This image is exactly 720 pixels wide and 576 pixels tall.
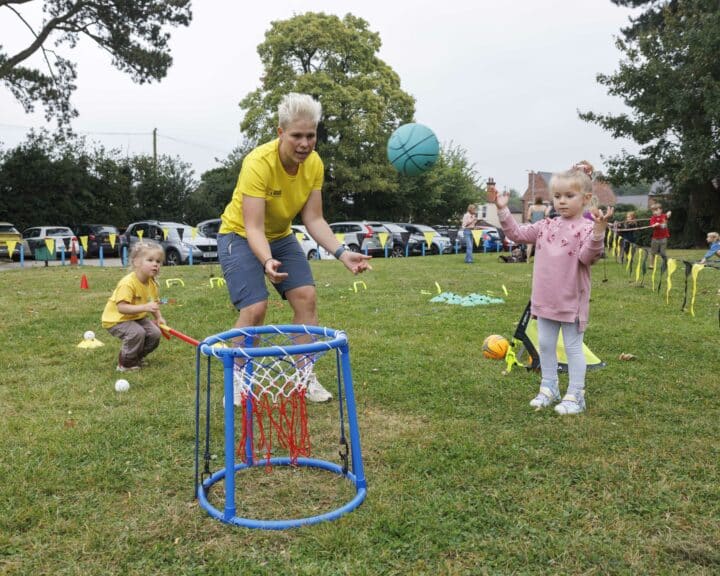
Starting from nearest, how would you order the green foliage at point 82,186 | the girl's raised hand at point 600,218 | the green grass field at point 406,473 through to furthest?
the green grass field at point 406,473, the girl's raised hand at point 600,218, the green foliage at point 82,186

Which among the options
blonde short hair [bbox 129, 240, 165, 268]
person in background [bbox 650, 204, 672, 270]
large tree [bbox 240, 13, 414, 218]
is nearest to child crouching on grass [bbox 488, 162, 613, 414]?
blonde short hair [bbox 129, 240, 165, 268]

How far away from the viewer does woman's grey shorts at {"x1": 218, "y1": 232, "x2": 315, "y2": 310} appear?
3857 mm

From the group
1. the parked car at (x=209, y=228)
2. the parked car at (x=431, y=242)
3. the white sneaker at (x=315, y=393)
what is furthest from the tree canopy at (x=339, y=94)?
the white sneaker at (x=315, y=393)

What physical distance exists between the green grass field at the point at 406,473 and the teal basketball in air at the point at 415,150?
13.0 ft

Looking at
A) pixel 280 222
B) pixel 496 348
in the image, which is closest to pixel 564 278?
pixel 496 348

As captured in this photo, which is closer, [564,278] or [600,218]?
[600,218]

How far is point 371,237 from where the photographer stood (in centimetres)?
2239

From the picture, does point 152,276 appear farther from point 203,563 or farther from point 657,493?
point 657,493

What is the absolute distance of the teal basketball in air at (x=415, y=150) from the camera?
9.12 metres

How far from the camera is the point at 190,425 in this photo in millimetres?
3730

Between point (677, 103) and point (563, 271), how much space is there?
849 inches

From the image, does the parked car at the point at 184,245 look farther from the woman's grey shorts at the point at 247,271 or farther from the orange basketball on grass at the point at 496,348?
the woman's grey shorts at the point at 247,271

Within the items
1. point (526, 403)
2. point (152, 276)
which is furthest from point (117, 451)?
point (526, 403)

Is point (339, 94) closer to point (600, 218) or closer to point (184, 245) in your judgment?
point (184, 245)
